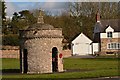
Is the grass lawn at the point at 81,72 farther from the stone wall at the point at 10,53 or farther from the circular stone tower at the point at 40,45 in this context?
the stone wall at the point at 10,53

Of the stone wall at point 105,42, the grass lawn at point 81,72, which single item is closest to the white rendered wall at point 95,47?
the stone wall at point 105,42

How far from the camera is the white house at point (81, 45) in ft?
255

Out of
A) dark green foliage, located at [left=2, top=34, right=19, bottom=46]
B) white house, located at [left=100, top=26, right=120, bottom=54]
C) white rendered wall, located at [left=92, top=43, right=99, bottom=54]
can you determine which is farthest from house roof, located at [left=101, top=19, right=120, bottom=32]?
dark green foliage, located at [left=2, top=34, right=19, bottom=46]

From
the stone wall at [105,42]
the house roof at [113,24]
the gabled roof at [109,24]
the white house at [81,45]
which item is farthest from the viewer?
the white house at [81,45]

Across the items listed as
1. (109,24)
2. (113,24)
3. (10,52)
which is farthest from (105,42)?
(10,52)

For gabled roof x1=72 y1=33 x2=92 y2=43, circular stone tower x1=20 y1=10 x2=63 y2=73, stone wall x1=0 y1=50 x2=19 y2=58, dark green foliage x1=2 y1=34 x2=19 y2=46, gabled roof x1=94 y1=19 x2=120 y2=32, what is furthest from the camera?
gabled roof x1=72 y1=33 x2=92 y2=43

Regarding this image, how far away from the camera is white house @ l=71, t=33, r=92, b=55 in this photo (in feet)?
255

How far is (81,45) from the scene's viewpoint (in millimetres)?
78188

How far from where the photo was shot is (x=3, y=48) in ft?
216

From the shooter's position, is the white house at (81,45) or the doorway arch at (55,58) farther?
the white house at (81,45)

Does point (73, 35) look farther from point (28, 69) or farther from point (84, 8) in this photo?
point (28, 69)

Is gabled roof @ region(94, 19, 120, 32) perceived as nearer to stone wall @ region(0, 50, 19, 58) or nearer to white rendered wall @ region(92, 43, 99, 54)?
white rendered wall @ region(92, 43, 99, 54)

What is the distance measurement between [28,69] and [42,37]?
307cm

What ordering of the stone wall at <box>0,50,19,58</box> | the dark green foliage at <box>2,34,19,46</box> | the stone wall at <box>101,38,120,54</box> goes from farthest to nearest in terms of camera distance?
1. the stone wall at <box>101,38,120,54</box>
2. the dark green foliage at <box>2,34,19,46</box>
3. the stone wall at <box>0,50,19,58</box>
